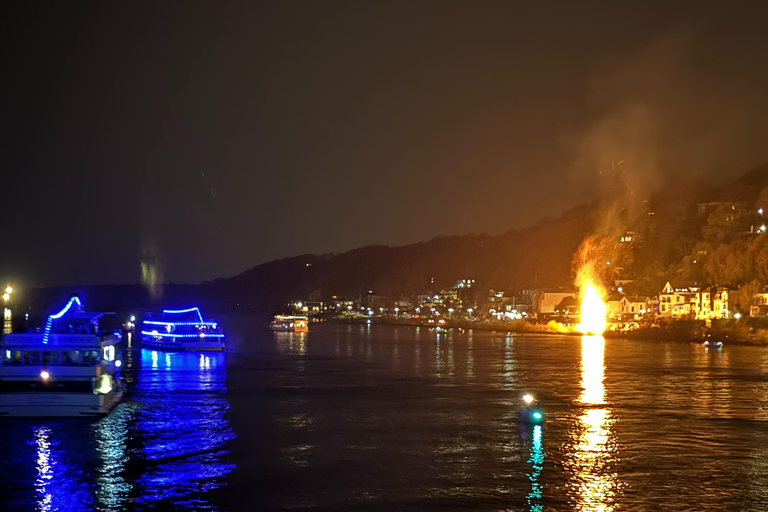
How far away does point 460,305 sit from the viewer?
600 ft

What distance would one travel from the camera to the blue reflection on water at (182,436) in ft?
49.5

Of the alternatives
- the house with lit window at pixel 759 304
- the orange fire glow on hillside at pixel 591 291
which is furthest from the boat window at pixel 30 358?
the orange fire glow on hillside at pixel 591 291

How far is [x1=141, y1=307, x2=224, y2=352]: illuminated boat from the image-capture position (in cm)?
6538

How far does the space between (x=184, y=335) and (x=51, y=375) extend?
144ft

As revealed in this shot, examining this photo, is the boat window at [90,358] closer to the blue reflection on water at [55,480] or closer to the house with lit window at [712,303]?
the blue reflection on water at [55,480]

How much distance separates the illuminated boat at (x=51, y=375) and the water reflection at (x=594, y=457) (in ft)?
50.0

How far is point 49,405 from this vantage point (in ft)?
76.5

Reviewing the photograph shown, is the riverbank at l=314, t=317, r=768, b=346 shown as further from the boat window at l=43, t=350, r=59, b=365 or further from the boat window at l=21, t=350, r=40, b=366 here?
the boat window at l=21, t=350, r=40, b=366

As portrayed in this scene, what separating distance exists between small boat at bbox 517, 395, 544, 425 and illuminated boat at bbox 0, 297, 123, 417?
13.7 meters

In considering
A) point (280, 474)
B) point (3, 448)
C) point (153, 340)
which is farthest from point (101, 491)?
point (153, 340)

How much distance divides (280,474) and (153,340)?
183 ft

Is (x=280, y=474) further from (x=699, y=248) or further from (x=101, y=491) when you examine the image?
(x=699, y=248)

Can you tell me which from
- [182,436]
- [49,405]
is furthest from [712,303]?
[49,405]

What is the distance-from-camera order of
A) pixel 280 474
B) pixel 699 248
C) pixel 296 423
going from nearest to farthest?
pixel 280 474, pixel 296 423, pixel 699 248
